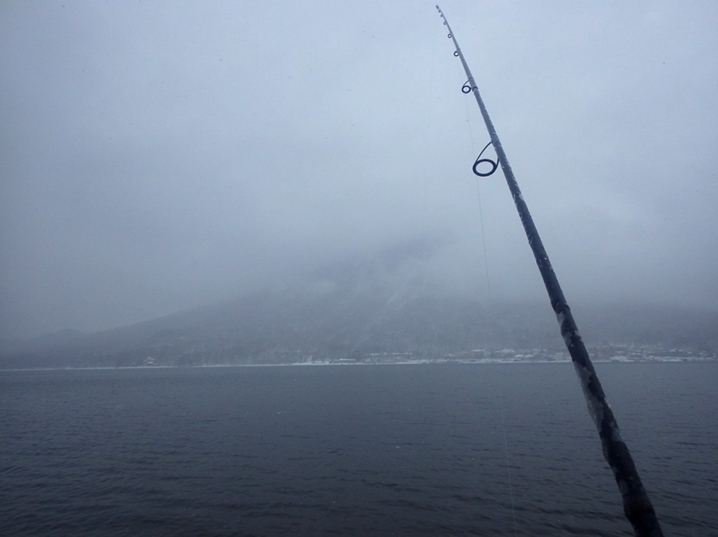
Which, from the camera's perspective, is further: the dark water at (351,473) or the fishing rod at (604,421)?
the dark water at (351,473)

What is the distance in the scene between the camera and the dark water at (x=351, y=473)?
1788 cm

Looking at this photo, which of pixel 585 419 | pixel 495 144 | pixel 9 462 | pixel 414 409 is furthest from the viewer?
Answer: pixel 414 409

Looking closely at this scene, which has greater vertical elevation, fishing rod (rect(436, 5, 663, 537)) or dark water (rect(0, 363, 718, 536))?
fishing rod (rect(436, 5, 663, 537))

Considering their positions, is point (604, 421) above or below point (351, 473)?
above

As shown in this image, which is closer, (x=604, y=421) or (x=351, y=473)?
(x=604, y=421)

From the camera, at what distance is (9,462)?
97.8ft

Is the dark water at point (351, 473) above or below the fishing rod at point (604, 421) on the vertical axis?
below

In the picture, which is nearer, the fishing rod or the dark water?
the fishing rod

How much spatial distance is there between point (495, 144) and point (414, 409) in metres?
49.3

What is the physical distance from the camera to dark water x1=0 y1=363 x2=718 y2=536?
17.9 meters

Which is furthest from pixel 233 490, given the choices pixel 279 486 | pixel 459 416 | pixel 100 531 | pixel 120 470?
pixel 459 416

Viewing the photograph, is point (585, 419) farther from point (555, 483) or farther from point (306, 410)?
point (306, 410)

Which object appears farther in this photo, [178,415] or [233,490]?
[178,415]

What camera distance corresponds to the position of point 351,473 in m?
24.6
